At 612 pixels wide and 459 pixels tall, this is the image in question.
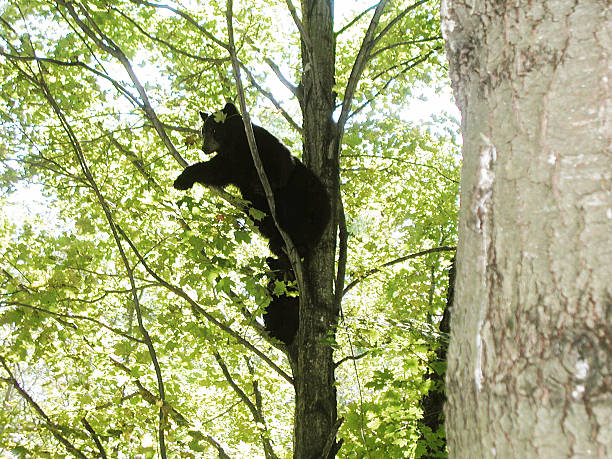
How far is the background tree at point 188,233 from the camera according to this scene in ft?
11.5

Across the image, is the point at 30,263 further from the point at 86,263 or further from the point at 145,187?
the point at 145,187

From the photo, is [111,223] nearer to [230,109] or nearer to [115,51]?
[115,51]

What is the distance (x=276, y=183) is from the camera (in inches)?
187

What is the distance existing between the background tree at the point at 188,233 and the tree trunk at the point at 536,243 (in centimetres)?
198

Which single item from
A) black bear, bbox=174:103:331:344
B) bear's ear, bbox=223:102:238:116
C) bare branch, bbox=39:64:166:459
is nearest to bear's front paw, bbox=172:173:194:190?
black bear, bbox=174:103:331:344

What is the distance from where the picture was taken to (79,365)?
448 cm

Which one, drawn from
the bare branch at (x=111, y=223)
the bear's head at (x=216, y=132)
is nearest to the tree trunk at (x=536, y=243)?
the bare branch at (x=111, y=223)

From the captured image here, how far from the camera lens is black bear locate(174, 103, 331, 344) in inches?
182

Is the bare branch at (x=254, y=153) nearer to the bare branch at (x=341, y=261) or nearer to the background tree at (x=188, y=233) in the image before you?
the background tree at (x=188, y=233)

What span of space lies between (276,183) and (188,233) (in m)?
1.61

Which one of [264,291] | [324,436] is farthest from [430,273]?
[264,291]

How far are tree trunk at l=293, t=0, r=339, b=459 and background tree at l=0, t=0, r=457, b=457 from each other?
16 millimetres

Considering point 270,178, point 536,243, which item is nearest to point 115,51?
point 270,178

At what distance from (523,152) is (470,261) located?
0.22 metres
